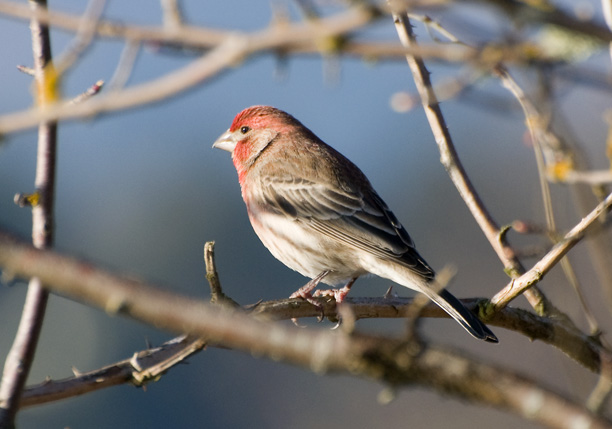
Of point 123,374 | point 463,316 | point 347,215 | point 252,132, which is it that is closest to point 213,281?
point 123,374

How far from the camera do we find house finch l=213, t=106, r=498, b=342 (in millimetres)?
5520

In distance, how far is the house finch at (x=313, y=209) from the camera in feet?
18.1

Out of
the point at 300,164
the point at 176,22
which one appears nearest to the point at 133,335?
the point at 300,164

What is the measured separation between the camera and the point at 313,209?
5945mm

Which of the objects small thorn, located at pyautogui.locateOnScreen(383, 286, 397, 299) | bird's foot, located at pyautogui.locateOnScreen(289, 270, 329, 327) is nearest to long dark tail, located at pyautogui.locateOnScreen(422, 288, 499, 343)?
small thorn, located at pyautogui.locateOnScreen(383, 286, 397, 299)

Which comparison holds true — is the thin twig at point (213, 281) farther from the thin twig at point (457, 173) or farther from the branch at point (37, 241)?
the thin twig at point (457, 173)

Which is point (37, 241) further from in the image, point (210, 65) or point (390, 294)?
point (390, 294)

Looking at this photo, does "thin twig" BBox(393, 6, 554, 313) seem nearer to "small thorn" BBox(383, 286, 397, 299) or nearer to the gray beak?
"small thorn" BBox(383, 286, 397, 299)

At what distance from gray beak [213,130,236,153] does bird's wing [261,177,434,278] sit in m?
0.81

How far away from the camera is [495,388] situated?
4.71ft

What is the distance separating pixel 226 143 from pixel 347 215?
1.60m

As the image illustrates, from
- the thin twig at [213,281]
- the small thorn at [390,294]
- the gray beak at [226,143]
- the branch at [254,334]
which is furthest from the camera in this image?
the gray beak at [226,143]

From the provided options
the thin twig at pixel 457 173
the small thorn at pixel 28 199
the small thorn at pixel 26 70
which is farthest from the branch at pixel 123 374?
the thin twig at pixel 457 173

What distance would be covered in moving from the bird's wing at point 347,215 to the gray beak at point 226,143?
0.81 meters
